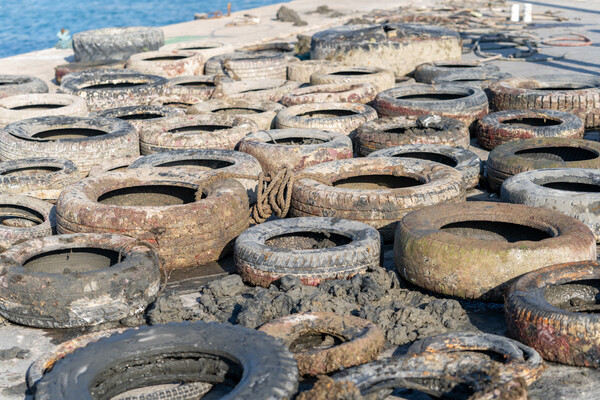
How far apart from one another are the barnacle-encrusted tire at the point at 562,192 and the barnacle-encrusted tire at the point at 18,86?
8784 mm

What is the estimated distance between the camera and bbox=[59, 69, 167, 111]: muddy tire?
37.4ft

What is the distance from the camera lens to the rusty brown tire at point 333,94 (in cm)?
1088

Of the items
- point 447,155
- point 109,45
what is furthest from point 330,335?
point 109,45

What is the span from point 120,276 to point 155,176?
1967 millimetres

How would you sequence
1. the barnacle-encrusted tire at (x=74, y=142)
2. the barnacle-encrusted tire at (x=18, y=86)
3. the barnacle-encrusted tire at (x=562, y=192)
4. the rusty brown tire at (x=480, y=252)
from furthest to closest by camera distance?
1. the barnacle-encrusted tire at (x=18, y=86)
2. the barnacle-encrusted tire at (x=74, y=142)
3. the barnacle-encrusted tire at (x=562, y=192)
4. the rusty brown tire at (x=480, y=252)

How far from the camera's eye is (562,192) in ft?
21.4

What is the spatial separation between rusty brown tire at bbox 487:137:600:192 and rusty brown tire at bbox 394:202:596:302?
5.83 ft

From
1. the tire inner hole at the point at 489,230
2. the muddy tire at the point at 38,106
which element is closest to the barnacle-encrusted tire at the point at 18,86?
the muddy tire at the point at 38,106

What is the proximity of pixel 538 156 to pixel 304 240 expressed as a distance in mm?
3527

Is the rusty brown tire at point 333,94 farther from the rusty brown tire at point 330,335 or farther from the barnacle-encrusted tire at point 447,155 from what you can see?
the rusty brown tire at point 330,335

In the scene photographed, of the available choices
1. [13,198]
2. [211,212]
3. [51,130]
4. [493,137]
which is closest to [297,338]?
[211,212]

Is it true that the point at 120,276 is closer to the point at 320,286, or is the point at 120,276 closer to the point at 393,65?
the point at 320,286

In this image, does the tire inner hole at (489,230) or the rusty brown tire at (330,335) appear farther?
the tire inner hole at (489,230)

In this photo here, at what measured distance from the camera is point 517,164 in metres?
7.74
